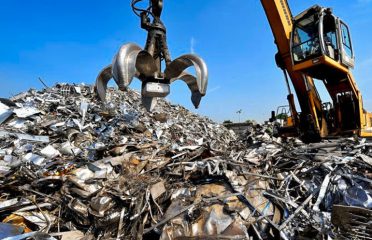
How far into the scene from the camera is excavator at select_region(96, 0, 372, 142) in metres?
3.51

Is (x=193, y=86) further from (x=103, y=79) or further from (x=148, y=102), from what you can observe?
(x=103, y=79)

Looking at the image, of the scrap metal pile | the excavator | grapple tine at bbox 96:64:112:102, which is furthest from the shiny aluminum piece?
the scrap metal pile

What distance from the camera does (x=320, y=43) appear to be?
200 inches

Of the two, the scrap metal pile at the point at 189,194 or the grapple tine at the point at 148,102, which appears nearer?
the scrap metal pile at the point at 189,194

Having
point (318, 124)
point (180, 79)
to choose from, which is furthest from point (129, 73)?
point (318, 124)

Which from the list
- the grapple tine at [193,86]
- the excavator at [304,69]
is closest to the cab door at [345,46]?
the excavator at [304,69]

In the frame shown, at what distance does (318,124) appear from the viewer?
231 inches

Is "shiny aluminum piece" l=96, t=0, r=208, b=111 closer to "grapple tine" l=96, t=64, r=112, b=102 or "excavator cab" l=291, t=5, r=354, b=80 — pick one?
"grapple tine" l=96, t=64, r=112, b=102

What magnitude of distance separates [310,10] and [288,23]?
0.75 m

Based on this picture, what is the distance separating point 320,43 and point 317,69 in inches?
26.2

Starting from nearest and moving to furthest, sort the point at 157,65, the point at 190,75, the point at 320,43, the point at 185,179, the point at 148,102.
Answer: the point at 185,179 < the point at 157,65 < the point at 148,102 < the point at 190,75 < the point at 320,43

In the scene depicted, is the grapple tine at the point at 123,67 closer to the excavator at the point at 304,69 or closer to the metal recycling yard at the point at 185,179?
the metal recycling yard at the point at 185,179

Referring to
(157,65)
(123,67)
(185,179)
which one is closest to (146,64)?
(157,65)

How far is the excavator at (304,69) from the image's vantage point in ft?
11.5
